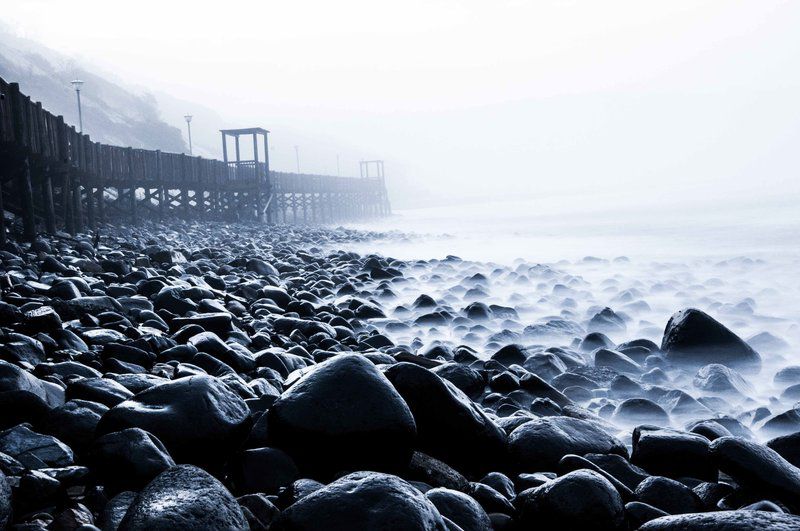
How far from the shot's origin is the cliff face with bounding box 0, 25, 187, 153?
6025 cm

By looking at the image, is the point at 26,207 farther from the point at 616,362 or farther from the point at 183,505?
the point at 183,505

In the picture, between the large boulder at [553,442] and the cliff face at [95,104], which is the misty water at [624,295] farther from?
Result: the cliff face at [95,104]

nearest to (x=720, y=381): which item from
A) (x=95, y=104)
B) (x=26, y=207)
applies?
(x=26, y=207)

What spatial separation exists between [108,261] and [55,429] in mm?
5954

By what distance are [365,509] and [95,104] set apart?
228ft

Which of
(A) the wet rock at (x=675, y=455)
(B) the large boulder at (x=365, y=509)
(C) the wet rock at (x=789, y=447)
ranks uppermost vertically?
(B) the large boulder at (x=365, y=509)

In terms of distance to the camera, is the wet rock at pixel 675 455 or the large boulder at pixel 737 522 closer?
the large boulder at pixel 737 522

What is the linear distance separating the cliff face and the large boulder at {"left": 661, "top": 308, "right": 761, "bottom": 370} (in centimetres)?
5648

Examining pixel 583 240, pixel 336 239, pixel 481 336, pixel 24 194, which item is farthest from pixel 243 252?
pixel 583 240

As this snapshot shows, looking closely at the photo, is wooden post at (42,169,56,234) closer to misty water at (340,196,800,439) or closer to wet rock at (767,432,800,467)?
misty water at (340,196,800,439)

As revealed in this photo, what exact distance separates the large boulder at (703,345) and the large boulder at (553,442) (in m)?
3.25

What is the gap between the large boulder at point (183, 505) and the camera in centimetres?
188

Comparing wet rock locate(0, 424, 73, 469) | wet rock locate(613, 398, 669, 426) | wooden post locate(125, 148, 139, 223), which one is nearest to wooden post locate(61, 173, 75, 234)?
wooden post locate(125, 148, 139, 223)

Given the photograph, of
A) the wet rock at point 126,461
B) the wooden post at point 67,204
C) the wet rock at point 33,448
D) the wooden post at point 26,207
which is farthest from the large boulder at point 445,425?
the wooden post at point 67,204
